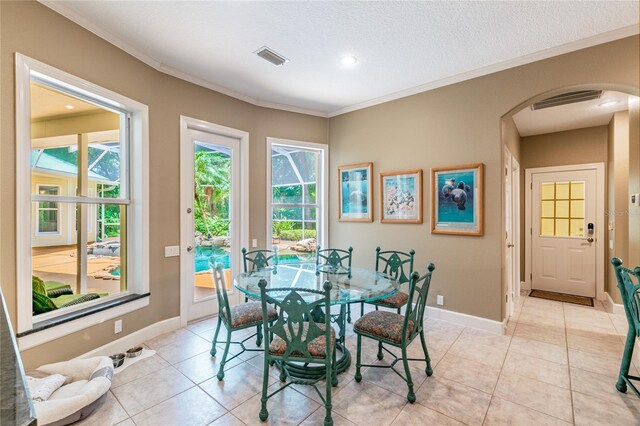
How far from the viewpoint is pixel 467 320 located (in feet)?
10.7

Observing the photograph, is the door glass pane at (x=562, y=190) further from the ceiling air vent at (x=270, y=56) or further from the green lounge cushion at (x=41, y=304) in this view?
the green lounge cushion at (x=41, y=304)

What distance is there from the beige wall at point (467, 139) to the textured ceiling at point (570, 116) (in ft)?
3.49

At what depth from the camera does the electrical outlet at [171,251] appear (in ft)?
10.1

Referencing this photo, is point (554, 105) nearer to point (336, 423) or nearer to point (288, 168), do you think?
point (288, 168)

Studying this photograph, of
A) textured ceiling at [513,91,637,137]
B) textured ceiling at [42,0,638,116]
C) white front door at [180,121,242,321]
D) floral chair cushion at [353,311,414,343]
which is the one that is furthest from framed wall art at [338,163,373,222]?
textured ceiling at [513,91,637,137]

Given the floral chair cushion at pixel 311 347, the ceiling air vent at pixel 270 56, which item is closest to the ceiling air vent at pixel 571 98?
the ceiling air vent at pixel 270 56

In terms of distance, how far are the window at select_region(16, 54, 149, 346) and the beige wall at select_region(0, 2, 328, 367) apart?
7 centimetres

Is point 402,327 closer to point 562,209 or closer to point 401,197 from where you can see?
point 401,197

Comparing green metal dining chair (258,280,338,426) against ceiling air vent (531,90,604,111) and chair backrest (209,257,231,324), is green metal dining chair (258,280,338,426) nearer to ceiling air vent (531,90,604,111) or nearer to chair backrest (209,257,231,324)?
chair backrest (209,257,231,324)

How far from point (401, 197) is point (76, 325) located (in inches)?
145

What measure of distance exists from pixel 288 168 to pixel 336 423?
3.40 metres

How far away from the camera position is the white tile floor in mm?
1829

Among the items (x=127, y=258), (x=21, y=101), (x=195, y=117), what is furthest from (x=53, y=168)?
(x=195, y=117)

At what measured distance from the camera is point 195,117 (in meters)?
3.34
